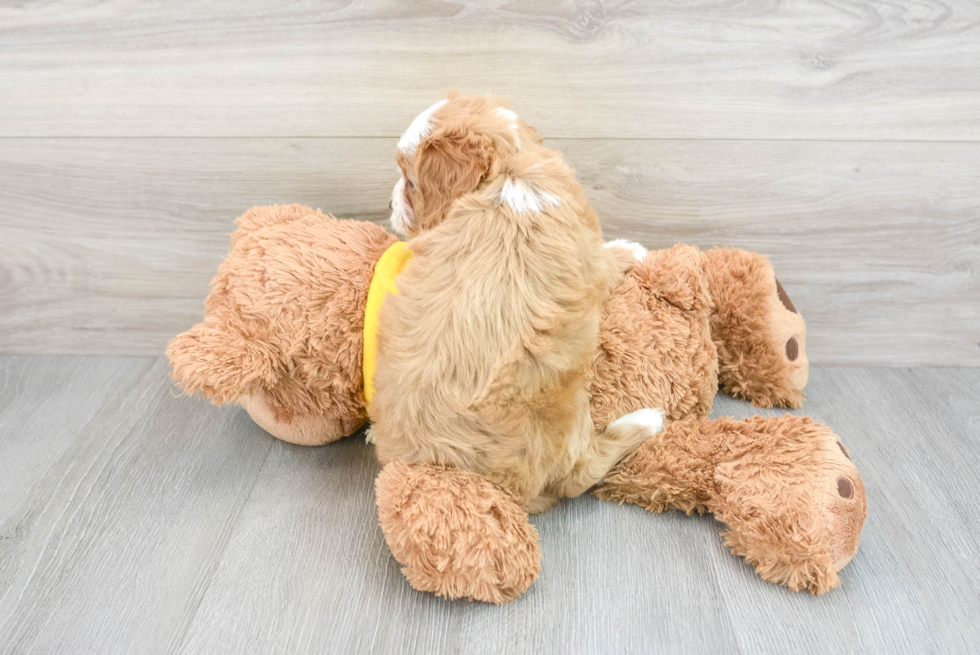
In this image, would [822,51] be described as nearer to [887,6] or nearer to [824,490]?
[887,6]

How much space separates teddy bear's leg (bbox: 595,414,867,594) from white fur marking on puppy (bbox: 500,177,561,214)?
366 mm

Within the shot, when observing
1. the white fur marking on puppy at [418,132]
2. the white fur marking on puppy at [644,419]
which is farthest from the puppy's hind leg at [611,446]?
the white fur marking on puppy at [418,132]

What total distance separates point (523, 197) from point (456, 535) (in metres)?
0.37

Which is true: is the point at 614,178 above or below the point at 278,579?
above

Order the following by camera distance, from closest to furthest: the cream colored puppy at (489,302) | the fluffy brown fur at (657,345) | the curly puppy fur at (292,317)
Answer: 1. the cream colored puppy at (489,302)
2. the curly puppy fur at (292,317)
3. the fluffy brown fur at (657,345)

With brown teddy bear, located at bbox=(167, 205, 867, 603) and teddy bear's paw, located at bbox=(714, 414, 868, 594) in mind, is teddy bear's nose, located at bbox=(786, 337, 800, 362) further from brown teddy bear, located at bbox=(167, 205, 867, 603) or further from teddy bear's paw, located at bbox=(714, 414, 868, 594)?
teddy bear's paw, located at bbox=(714, 414, 868, 594)

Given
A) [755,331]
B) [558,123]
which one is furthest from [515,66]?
[755,331]

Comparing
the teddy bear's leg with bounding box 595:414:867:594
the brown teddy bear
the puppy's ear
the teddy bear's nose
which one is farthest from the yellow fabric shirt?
the teddy bear's nose

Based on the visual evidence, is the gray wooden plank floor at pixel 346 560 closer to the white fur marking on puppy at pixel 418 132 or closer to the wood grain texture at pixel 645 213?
the wood grain texture at pixel 645 213

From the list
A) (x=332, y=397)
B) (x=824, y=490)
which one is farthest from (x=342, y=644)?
(x=824, y=490)

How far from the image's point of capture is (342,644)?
71cm

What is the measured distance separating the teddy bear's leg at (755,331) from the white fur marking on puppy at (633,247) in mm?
108

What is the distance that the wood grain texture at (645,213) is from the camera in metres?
1.05

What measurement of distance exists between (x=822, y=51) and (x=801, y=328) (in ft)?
1.35
